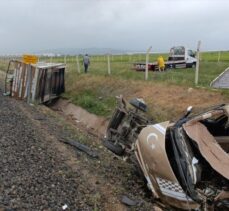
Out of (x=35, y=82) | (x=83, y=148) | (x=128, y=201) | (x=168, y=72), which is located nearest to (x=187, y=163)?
(x=128, y=201)

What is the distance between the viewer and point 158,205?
7.57m

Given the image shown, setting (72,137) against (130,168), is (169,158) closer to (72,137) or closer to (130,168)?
(130,168)

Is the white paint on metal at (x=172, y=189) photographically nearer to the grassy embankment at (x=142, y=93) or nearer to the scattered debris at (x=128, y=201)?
the scattered debris at (x=128, y=201)

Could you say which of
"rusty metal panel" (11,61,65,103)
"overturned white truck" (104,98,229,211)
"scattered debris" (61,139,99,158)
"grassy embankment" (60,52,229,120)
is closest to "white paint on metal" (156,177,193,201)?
"overturned white truck" (104,98,229,211)

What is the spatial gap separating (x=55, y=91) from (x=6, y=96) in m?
2.71

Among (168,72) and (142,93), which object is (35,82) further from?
(168,72)

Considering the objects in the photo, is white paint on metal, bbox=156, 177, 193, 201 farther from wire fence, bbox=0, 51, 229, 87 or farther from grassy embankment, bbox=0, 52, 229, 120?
wire fence, bbox=0, 51, 229, 87

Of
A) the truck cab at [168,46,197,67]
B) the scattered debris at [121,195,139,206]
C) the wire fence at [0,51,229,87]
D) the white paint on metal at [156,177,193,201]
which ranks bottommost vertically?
the scattered debris at [121,195,139,206]

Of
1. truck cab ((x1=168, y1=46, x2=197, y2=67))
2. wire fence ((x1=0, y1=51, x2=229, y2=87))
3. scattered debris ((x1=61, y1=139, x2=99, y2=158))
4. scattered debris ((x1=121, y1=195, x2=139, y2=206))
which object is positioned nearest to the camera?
scattered debris ((x1=121, y1=195, x2=139, y2=206))

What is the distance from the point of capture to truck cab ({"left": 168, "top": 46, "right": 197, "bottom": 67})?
3581 centimetres

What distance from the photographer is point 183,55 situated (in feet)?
120

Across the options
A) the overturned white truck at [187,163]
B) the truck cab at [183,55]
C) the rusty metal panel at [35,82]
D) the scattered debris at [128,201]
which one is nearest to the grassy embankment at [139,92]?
the rusty metal panel at [35,82]

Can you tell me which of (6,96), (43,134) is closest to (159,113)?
(43,134)

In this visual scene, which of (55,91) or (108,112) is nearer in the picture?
(108,112)
